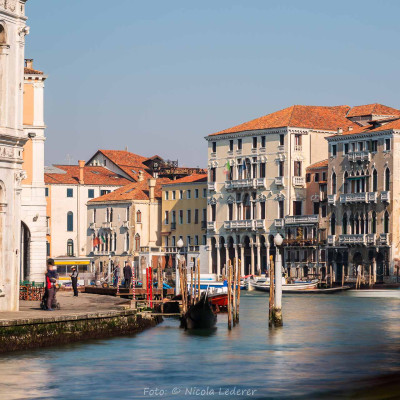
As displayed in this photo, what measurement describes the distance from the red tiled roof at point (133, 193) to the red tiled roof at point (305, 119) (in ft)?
34.4

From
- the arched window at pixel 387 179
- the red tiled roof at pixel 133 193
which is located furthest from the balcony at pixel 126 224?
the arched window at pixel 387 179

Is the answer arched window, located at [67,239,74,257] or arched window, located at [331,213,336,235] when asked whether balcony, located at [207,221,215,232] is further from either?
arched window, located at [67,239,74,257]

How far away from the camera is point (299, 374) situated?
27.6m

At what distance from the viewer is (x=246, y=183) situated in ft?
296

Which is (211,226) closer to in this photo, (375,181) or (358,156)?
(358,156)

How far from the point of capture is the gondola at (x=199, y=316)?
1517 inches

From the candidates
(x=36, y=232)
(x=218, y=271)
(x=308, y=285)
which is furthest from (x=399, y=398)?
(x=218, y=271)

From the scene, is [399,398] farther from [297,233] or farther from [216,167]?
[216,167]

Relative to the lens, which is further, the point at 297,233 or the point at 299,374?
the point at 297,233

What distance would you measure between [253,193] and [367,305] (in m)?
31.9

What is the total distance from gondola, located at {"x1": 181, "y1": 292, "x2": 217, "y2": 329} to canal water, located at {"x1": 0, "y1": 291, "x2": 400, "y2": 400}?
1.53ft

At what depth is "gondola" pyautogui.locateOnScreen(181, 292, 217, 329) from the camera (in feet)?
126

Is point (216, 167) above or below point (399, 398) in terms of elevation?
above

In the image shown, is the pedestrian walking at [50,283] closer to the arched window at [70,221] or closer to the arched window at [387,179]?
the arched window at [387,179]
